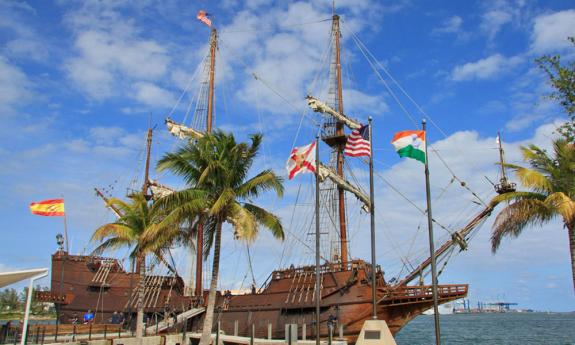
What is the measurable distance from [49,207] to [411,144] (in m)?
28.7

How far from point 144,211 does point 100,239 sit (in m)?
2.35

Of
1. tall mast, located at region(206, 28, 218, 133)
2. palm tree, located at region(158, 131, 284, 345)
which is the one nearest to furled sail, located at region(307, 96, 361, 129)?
tall mast, located at region(206, 28, 218, 133)

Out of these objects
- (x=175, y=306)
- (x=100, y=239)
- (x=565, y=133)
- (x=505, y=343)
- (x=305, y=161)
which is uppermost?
(x=305, y=161)

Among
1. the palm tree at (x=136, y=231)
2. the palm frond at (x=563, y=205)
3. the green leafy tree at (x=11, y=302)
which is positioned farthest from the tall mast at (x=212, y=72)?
the green leafy tree at (x=11, y=302)

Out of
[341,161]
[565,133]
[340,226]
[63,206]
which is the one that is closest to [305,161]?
[565,133]

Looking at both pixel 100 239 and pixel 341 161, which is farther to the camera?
pixel 341 161

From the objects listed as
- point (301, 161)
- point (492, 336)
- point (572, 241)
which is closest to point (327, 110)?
point (301, 161)

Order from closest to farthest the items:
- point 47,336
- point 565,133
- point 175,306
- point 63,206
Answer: point 565,133
point 47,336
point 63,206
point 175,306

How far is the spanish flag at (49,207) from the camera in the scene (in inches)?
1471

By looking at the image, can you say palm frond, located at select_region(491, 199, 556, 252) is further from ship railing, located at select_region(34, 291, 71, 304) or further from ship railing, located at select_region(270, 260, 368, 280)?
ship railing, located at select_region(34, 291, 71, 304)

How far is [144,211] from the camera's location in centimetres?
2444

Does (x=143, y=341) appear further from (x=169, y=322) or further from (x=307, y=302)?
(x=307, y=302)

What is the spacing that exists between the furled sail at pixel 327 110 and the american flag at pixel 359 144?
18.9m

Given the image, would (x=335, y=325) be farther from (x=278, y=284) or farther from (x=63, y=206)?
(x=63, y=206)
